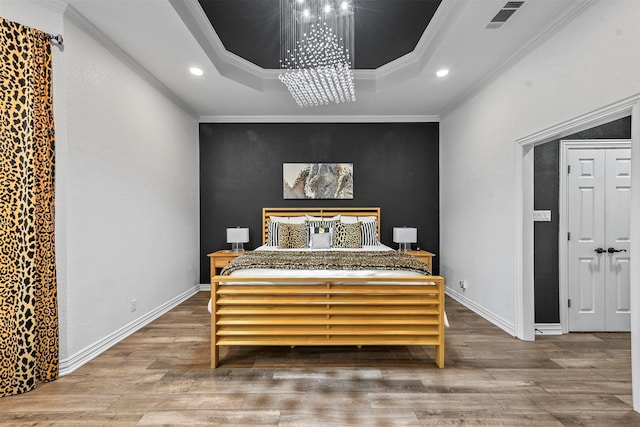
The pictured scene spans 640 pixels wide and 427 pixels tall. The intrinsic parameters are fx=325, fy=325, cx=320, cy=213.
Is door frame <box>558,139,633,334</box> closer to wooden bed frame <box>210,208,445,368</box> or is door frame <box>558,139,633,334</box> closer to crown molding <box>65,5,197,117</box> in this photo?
wooden bed frame <box>210,208,445,368</box>

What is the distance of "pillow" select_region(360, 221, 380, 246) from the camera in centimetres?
484

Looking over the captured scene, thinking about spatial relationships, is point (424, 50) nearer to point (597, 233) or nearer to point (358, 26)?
point (358, 26)

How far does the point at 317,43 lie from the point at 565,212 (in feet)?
9.83

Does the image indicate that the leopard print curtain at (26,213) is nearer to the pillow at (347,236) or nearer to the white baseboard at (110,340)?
the white baseboard at (110,340)

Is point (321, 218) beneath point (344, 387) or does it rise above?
above

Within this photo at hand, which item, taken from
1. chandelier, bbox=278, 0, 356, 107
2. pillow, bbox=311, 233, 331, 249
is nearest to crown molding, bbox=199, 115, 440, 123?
chandelier, bbox=278, 0, 356, 107

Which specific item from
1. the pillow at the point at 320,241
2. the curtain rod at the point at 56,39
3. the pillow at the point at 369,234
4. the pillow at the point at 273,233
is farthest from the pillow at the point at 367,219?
the curtain rod at the point at 56,39

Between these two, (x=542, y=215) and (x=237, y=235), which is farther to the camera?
(x=237, y=235)

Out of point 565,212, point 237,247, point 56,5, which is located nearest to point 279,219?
point 237,247

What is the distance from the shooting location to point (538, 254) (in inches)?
133

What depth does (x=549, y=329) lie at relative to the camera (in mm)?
3330

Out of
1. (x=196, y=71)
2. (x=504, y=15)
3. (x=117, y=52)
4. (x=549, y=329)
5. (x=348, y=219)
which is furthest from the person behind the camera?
(x=348, y=219)

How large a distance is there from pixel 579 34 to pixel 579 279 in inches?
92.2

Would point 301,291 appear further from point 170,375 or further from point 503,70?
point 503,70
